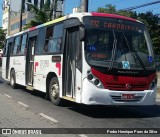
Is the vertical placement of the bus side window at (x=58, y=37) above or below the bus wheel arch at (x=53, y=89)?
above

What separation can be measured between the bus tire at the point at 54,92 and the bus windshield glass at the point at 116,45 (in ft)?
7.81

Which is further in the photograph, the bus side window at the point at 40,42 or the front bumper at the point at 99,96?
the bus side window at the point at 40,42

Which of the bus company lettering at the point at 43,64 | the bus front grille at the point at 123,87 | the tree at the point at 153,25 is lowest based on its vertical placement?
the bus front grille at the point at 123,87

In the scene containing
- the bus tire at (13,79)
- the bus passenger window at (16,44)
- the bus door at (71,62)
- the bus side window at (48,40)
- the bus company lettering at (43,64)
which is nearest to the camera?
the bus door at (71,62)

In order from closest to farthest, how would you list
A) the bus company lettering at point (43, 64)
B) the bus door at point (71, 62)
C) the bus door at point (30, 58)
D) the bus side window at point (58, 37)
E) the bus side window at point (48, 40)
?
the bus door at point (71, 62) → the bus side window at point (58, 37) → the bus side window at point (48, 40) → the bus company lettering at point (43, 64) → the bus door at point (30, 58)

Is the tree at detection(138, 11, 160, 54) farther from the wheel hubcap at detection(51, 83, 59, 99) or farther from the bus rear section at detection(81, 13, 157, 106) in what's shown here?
the bus rear section at detection(81, 13, 157, 106)

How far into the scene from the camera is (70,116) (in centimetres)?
1030

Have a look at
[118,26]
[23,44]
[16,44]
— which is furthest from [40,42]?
[16,44]

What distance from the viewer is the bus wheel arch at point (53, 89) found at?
12.2 meters

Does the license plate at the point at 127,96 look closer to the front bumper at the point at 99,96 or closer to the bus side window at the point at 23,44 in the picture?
the front bumper at the point at 99,96

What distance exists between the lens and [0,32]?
84500mm

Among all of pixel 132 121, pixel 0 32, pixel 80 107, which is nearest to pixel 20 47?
pixel 80 107

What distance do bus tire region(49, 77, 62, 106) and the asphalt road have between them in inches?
7.2

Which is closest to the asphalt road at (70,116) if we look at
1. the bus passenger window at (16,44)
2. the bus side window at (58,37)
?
the bus side window at (58,37)
